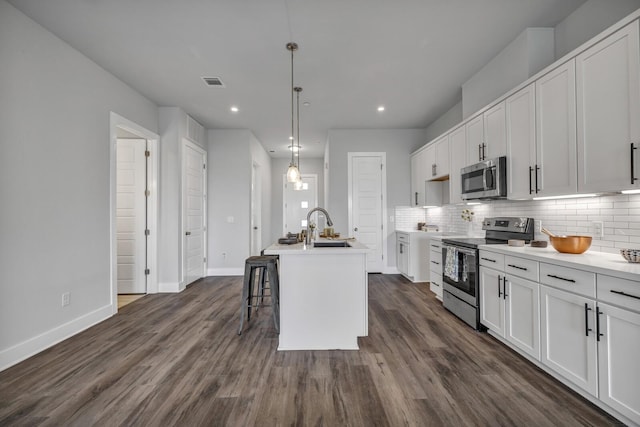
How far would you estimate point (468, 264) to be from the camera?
10.1ft

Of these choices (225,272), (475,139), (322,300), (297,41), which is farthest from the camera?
(225,272)

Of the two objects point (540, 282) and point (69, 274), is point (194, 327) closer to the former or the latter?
point (69, 274)

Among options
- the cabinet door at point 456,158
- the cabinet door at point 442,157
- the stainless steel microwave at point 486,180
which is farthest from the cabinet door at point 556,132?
the cabinet door at point 442,157

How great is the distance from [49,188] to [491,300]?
168 inches

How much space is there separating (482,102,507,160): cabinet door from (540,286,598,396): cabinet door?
60.9 inches

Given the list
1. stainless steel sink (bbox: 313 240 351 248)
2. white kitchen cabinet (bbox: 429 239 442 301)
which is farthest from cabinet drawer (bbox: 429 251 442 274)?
stainless steel sink (bbox: 313 240 351 248)

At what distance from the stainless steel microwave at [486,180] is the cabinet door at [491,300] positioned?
32.4 inches

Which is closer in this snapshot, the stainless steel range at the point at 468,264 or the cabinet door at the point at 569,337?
the cabinet door at the point at 569,337

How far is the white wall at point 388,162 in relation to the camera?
228 inches

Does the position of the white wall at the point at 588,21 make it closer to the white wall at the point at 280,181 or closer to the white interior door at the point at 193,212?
the white interior door at the point at 193,212

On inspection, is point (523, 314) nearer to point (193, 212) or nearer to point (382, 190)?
point (382, 190)

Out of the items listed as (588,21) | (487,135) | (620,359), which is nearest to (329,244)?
(620,359)

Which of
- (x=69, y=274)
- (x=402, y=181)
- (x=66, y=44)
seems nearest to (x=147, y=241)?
Result: (x=69, y=274)

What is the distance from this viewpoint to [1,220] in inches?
90.6
